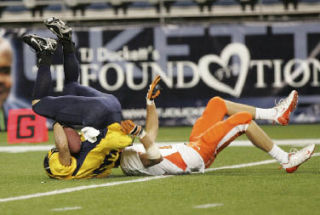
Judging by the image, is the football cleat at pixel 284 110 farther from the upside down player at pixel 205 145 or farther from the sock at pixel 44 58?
the sock at pixel 44 58

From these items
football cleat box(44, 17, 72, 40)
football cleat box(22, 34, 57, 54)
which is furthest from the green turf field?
football cleat box(44, 17, 72, 40)

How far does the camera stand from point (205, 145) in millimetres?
7137

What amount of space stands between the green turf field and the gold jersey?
0.11 metres

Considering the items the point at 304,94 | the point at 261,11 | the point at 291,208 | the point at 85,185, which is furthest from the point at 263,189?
the point at 261,11

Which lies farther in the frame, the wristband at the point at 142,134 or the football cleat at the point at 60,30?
the football cleat at the point at 60,30

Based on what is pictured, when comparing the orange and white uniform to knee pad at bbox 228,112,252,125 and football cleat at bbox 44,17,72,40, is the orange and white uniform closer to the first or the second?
knee pad at bbox 228,112,252,125

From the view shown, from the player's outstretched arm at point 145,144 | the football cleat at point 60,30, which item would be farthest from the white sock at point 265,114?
the football cleat at point 60,30

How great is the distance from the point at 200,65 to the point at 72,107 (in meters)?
8.24

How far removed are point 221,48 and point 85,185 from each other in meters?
8.87

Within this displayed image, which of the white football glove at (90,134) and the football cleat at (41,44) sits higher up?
the football cleat at (41,44)

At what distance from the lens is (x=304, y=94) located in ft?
50.6

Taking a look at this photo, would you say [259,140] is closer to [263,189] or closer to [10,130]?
[263,189]

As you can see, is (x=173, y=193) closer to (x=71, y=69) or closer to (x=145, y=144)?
(x=145, y=144)

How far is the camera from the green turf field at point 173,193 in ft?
18.5
